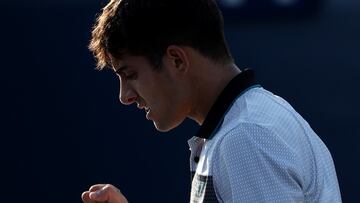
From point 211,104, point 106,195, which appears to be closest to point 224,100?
point 211,104

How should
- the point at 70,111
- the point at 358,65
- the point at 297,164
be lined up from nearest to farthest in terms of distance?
the point at 297,164, the point at 358,65, the point at 70,111

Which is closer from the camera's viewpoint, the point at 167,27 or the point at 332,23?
the point at 167,27

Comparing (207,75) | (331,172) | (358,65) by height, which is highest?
(207,75)

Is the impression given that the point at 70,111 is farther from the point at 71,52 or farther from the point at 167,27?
the point at 167,27

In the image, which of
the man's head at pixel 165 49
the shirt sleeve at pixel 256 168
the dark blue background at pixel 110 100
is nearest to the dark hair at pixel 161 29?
the man's head at pixel 165 49

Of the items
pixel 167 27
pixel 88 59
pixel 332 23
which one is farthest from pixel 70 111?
pixel 167 27

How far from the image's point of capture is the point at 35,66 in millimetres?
3846

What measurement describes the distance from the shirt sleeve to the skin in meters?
0.17

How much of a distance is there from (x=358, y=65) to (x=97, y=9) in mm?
1042

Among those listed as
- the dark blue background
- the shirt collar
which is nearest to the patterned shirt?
the shirt collar

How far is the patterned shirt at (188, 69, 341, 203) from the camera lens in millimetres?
1370

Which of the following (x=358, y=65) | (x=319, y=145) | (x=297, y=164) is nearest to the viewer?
(x=297, y=164)

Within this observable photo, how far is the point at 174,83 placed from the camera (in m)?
1.56

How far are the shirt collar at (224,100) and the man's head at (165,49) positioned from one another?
0.04 metres
